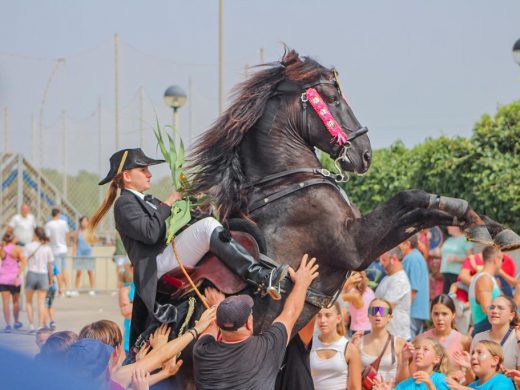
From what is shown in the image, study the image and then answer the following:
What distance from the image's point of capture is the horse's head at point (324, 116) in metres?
5.46

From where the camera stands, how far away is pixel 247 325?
174 inches

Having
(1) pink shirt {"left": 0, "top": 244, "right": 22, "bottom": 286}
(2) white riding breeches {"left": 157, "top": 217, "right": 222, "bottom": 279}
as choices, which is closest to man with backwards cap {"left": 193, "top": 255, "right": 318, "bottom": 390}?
(2) white riding breeches {"left": 157, "top": 217, "right": 222, "bottom": 279}

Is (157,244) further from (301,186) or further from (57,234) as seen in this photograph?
(57,234)

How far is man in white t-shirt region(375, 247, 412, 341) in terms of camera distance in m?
9.18

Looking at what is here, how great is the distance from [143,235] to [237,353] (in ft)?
3.72

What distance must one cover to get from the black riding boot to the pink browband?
35.9 inches

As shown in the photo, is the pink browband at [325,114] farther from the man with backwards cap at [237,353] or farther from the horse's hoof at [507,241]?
the man with backwards cap at [237,353]

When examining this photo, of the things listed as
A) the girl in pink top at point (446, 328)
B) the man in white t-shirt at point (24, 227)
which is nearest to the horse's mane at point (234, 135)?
the girl in pink top at point (446, 328)

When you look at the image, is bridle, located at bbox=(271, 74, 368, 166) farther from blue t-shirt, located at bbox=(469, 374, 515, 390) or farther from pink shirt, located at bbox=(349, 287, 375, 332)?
pink shirt, located at bbox=(349, 287, 375, 332)

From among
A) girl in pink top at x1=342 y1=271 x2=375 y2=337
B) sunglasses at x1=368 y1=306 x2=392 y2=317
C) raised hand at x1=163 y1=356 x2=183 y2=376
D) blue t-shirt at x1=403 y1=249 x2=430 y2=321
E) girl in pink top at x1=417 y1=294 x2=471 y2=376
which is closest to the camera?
raised hand at x1=163 y1=356 x2=183 y2=376

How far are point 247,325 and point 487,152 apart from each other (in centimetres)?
992

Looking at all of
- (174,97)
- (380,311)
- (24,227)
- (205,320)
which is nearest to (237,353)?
(205,320)

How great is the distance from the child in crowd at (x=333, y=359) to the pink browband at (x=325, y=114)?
2224 mm

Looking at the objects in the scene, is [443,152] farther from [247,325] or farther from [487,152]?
[247,325]
